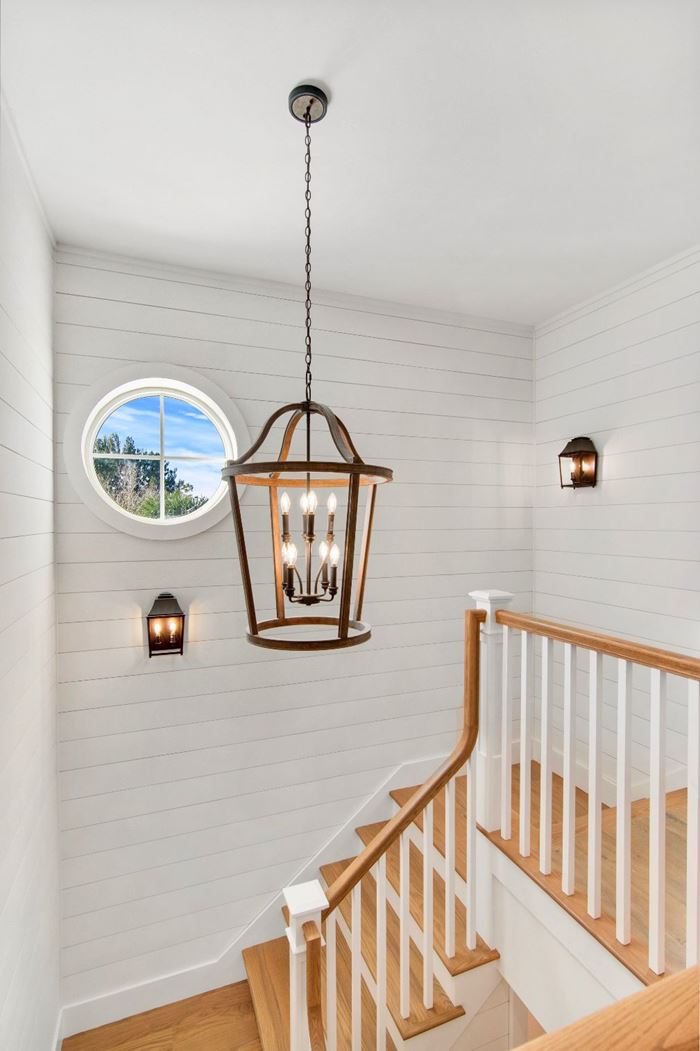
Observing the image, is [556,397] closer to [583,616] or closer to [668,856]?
[583,616]

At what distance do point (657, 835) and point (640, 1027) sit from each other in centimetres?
137

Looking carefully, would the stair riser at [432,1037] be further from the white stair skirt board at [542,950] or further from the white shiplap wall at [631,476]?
the white shiplap wall at [631,476]

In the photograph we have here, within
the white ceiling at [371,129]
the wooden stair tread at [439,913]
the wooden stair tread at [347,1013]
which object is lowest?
the wooden stair tread at [347,1013]

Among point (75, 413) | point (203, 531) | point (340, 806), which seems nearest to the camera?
point (75, 413)

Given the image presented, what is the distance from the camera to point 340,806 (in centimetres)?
294

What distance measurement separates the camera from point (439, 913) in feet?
7.97

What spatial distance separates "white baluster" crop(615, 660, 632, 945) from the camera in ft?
5.29

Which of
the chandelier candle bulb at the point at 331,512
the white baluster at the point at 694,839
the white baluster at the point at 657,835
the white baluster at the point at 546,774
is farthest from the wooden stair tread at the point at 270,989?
the chandelier candle bulb at the point at 331,512

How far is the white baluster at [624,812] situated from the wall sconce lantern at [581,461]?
5.14 ft

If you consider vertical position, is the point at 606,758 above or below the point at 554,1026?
above

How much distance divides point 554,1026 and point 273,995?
4.25 ft

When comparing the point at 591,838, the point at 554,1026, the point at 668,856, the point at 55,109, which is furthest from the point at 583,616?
the point at 55,109

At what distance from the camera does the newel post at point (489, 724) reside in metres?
2.23

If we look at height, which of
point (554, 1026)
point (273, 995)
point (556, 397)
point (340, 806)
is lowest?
point (273, 995)
